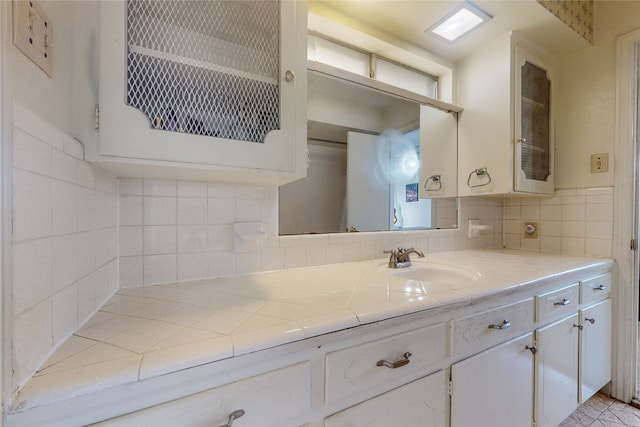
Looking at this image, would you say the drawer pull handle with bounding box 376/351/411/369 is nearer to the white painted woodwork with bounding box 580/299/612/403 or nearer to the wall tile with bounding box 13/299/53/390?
the wall tile with bounding box 13/299/53/390

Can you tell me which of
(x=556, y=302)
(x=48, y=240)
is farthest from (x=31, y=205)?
(x=556, y=302)

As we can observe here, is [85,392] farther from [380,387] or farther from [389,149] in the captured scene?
[389,149]

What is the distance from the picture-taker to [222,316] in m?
0.65

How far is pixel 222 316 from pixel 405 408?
0.55 m

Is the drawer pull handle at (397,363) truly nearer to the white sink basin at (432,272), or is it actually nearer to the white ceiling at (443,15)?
the white sink basin at (432,272)

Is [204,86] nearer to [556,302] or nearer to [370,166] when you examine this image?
[370,166]

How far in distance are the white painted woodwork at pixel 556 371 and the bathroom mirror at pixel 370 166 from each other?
0.75 meters

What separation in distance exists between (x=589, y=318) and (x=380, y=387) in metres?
1.37

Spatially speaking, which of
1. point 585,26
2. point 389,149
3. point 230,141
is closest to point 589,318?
point 389,149

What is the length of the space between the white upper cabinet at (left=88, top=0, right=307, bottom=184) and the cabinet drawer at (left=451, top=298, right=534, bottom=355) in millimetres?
696

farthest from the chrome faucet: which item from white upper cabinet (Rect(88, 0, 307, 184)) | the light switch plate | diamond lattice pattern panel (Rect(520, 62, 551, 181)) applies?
the light switch plate

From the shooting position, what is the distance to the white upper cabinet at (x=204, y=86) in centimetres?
63

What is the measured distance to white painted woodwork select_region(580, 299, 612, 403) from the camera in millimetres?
1350

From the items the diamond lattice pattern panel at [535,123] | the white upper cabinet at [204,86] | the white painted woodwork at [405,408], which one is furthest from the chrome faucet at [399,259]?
the diamond lattice pattern panel at [535,123]
